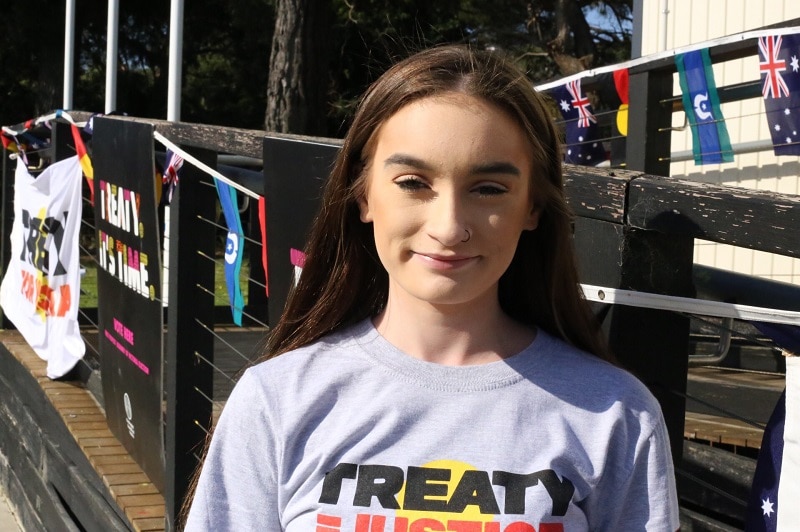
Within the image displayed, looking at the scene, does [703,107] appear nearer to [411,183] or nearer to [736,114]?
[736,114]

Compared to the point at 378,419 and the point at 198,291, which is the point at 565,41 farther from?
the point at 378,419

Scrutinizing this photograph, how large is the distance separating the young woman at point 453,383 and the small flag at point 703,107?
11.4ft

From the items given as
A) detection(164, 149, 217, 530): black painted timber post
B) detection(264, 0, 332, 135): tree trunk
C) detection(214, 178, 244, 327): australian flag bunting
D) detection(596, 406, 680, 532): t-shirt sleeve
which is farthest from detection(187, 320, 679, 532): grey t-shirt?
detection(264, 0, 332, 135): tree trunk

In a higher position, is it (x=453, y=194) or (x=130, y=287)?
(x=453, y=194)

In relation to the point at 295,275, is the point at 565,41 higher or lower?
higher

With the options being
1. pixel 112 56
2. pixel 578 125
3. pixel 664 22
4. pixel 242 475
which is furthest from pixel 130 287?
pixel 112 56

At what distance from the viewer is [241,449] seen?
164 centimetres

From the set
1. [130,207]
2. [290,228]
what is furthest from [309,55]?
[290,228]

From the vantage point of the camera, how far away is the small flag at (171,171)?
3449mm

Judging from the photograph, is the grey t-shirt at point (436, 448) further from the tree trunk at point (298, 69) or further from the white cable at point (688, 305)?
the tree trunk at point (298, 69)

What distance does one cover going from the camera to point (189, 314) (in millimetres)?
3498

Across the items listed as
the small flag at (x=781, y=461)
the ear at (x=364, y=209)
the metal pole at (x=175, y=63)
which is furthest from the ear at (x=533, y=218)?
the metal pole at (x=175, y=63)

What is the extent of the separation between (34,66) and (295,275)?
787 inches

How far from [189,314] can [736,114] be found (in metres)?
5.11
